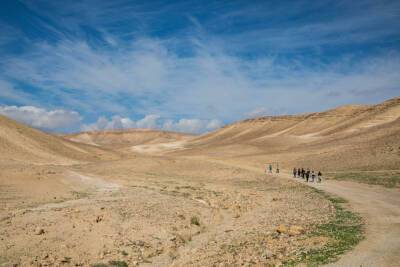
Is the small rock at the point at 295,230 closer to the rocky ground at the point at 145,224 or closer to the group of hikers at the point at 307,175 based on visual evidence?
the rocky ground at the point at 145,224

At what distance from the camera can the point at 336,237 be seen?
15.4 m

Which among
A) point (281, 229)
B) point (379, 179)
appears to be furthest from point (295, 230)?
point (379, 179)

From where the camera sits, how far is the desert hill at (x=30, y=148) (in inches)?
2094

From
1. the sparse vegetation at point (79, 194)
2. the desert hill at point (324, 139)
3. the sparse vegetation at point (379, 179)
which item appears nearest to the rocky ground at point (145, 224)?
the sparse vegetation at point (79, 194)

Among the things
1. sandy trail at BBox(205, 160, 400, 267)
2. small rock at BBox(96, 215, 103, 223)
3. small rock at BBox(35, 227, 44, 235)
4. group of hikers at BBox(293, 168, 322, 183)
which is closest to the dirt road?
sandy trail at BBox(205, 160, 400, 267)

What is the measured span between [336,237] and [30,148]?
176ft

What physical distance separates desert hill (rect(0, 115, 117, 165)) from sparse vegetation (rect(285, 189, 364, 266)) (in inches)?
1637

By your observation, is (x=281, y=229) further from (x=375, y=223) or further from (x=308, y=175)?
(x=308, y=175)

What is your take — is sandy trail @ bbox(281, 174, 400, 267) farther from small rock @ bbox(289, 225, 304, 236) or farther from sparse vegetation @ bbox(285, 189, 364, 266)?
small rock @ bbox(289, 225, 304, 236)

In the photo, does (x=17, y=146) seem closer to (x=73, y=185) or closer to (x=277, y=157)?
(x=73, y=185)

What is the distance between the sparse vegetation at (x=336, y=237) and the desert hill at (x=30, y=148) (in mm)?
41578

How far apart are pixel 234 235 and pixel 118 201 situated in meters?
10.1

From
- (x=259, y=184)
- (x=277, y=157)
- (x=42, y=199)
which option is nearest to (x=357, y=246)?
(x=42, y=199)

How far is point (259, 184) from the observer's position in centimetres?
4072
